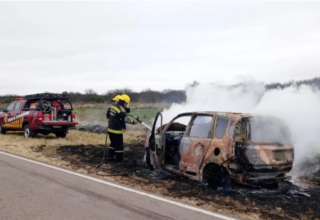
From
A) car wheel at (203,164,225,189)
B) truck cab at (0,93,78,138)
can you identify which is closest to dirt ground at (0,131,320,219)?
car wheel at (203,164,225,189)

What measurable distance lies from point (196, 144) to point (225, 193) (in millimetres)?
1186

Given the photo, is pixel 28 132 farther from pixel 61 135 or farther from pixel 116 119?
pixel 116 119

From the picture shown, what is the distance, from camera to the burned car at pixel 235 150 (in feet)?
21.8

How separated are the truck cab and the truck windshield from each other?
35.0 feet

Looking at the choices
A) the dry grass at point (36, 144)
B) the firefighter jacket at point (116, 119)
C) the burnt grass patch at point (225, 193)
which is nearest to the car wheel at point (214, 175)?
the burnt grass patch at point (225, 193)

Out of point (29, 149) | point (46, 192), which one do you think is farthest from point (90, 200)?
point (29, 149)

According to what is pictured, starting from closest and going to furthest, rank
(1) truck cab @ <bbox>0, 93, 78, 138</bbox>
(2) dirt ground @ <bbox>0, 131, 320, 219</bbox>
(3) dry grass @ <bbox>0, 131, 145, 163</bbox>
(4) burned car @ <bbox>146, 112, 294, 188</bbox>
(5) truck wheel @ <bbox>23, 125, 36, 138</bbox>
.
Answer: (2) dirt ground @ <bbox>0, 131, 320, 219</bbox> < (4) burned car @ <bbox>146, 112, 294, 188</bbox> < (3) dry grass @ <bbox>0, 131, 145, 163</bbox> < (1) truck cab @ <bbox>0, 93, 78, 138</bbox> < (5) truck wheel @ <bbox>23, 125, 36, 138</bbox>

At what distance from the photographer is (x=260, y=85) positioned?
43.4ft

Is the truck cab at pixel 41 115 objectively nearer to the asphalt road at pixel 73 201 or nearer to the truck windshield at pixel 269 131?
the asphalt road at pixel 73 201

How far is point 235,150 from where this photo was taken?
6.66m

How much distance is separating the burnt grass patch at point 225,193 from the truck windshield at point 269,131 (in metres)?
1.04

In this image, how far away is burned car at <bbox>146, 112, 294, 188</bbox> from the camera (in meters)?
6.64

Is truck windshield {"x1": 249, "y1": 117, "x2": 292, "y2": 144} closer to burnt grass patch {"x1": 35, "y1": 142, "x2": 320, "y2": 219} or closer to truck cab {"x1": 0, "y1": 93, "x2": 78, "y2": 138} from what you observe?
burnt grass patch {"x1": 35, "y1": 142, "x2": 320, "y2": 219}

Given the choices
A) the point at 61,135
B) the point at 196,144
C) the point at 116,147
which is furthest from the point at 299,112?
the point at 61,135
